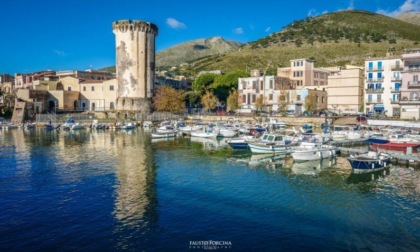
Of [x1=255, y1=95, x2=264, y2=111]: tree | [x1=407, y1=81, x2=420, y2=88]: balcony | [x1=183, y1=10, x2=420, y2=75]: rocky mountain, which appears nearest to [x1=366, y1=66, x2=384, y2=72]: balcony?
[x1=407, y1=81, x2=420, y2=88]: balcony

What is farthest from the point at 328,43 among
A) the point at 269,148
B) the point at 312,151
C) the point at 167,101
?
the point at 312,151

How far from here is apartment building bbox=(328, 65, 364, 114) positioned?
217ft

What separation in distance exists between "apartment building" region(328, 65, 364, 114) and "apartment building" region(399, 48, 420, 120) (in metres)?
10.1

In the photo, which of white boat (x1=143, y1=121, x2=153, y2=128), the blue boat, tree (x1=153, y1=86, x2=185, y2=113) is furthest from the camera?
tree (x1=153, y1=86, x2=185, y2=113)

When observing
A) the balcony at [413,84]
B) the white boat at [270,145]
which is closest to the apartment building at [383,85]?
the balcony at [413,84]

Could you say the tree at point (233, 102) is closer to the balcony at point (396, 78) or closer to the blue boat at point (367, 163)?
the balcony at point (396, 78)

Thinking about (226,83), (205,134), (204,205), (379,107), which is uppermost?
(226,83)

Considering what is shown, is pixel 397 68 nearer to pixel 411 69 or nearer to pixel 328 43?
pixel 411 69

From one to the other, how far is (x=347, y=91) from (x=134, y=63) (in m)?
40.6

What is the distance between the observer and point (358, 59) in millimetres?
103250

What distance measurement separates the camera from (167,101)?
78.6 meters

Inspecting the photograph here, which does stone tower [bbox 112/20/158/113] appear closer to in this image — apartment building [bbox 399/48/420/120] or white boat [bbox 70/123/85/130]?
white boat [bbox 70/123/85/130]

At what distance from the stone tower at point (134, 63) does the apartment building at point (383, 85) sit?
135 feet

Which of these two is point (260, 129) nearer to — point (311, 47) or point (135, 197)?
point (135, 197)
